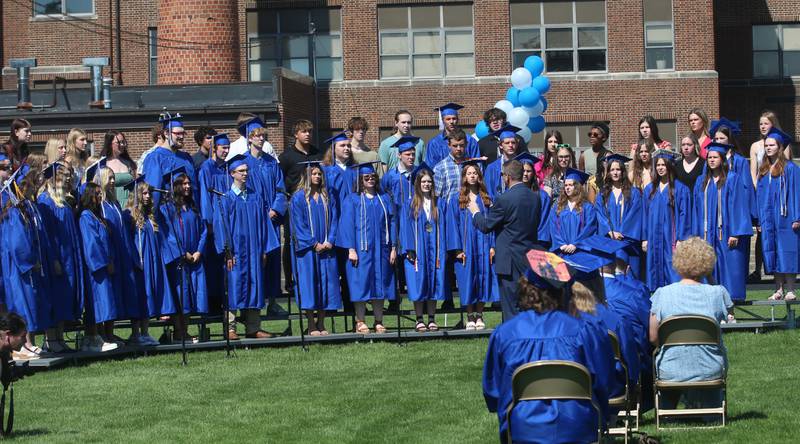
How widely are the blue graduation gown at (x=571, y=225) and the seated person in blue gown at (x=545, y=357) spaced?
24.1 ft

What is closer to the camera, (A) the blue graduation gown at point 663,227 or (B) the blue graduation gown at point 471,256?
(B) the blue graduation gown at point 471,256

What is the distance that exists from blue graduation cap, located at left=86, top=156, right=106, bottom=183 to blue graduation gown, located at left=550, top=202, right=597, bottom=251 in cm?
485

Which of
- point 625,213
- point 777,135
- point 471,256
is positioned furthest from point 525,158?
point 777,135

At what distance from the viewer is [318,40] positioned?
130 ft

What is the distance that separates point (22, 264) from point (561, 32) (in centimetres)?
2691

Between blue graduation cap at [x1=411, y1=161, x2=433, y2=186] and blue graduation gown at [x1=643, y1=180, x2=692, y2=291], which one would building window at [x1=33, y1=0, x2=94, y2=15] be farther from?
blue graduation gown at [x1=643, y1=180, x2=692, y2=291]

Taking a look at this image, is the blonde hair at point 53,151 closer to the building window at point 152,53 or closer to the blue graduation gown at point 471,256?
the blue graduation gown at point 471,256

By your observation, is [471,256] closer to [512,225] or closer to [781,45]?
[512,225]

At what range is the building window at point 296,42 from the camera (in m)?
39.5

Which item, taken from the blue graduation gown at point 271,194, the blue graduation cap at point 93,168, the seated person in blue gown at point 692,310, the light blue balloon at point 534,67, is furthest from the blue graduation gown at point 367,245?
the light blue balloon at point 534,67

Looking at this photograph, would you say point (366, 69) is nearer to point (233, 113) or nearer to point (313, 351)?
point (233, 113)

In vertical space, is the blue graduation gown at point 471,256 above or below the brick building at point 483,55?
below

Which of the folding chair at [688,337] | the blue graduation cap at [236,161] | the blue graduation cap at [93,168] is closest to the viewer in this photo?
the folding chair at [688,337]

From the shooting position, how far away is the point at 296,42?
39.6 meters
